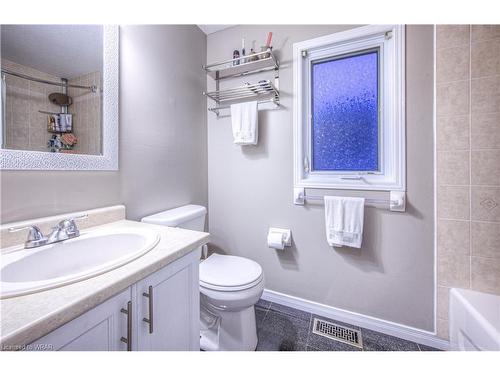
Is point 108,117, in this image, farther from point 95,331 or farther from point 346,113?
point 346,113

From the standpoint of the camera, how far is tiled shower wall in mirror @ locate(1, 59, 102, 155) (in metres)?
0.75

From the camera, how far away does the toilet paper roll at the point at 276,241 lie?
1.54 m

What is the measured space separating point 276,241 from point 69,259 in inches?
47.6

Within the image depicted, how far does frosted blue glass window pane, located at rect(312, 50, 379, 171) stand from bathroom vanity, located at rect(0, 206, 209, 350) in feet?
3.83

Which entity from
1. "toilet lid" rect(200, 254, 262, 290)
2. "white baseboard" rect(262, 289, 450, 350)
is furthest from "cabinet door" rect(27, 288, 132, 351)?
"white baseboard" rect(262, 289, 450, 350)

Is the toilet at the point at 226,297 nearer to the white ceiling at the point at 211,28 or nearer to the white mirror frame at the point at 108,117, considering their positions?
the white mirror frame at the point at 108,117

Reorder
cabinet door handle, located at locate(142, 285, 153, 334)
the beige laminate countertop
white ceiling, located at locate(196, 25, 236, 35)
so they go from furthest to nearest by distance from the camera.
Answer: white ceiling, located at locate(196, 25, 236, 35)
cabinet door handle, located at locate(142, 285, 153, 334)
the beige laminate countertop

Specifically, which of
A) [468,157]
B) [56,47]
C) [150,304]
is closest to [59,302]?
[150,304]

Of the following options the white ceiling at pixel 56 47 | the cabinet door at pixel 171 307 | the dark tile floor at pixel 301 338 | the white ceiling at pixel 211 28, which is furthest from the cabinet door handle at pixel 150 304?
the white ceiling at pixel 211 28

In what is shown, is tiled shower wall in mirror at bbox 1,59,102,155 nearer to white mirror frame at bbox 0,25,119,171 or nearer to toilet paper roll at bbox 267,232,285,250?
white mirror frame at bbox 0,25,119,171

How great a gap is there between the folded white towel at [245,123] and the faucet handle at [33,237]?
1236 millimetres

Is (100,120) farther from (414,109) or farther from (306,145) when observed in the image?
(414,109)

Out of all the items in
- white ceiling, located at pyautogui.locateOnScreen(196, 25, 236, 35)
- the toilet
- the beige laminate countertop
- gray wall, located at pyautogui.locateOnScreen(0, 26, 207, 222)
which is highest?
white ceiling, located at pyautogui.locateOnScreen(196, 25, 236, 35)
